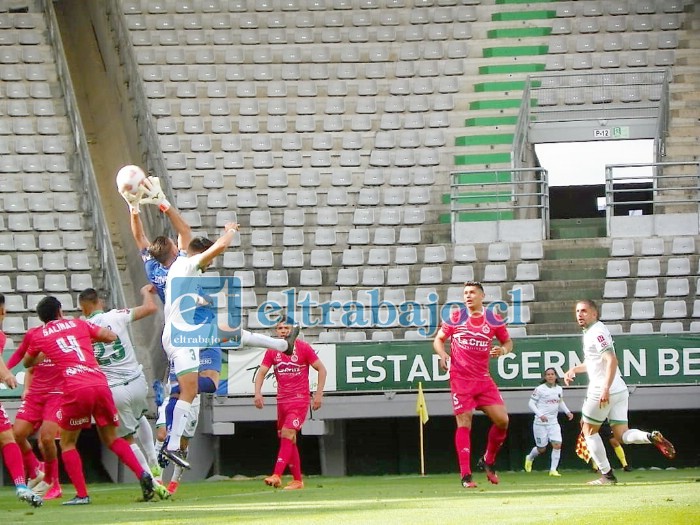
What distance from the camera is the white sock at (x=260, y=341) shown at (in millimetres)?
11680

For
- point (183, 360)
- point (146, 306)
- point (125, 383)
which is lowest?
point (125, 383)

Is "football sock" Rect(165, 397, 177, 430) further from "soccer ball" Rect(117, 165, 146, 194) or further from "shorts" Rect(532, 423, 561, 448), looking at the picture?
"shorts" Rect(532, 423, 561, 448)

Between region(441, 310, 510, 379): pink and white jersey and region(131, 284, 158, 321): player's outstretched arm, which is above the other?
region(131, 284, 158, 321): player's outstretched arm

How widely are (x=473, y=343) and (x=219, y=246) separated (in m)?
3.34

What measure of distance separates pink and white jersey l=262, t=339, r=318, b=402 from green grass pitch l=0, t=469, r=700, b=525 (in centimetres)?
121

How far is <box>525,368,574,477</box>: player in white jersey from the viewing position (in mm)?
16812

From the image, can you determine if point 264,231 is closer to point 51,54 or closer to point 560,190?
point 51,54

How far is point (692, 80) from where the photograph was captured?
77.2 feet

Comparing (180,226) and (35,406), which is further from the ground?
(180,226)

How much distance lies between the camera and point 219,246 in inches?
403

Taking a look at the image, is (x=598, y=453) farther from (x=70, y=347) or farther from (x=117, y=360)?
(x=70, y=347)

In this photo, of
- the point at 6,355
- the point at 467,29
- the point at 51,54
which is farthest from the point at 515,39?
the point at 6,355
